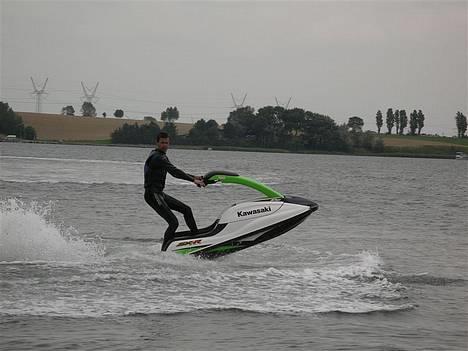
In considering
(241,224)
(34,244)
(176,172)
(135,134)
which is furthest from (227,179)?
(135,134)

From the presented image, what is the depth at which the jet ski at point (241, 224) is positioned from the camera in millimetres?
11336

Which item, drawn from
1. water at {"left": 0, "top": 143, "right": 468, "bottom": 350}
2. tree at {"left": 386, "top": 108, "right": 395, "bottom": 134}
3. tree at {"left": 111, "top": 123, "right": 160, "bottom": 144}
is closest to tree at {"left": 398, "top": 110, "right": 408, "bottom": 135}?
tree at {"left": 386, "top": 108, "right": 395, "bottom": 134}

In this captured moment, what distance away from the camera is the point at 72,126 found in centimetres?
13975

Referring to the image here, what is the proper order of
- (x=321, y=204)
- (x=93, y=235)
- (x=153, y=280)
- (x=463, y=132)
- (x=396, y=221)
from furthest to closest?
(x=463, y=132)
(x=321, y=204)
(x=396, y=221)
(x=93, y=235)
(x=153, y=280)

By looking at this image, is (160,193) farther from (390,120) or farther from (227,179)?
(390,120)

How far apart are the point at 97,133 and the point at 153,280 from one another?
425ft

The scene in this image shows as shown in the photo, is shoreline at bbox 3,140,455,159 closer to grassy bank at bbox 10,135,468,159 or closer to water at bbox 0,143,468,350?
grassy bank at bbox 10,135,468,159

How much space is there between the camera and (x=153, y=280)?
9.66 meters

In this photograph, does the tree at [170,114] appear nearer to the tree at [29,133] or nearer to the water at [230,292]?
the tree at [29,133]

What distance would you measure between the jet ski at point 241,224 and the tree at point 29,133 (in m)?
126

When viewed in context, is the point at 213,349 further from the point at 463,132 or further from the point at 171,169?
the point at 463,132

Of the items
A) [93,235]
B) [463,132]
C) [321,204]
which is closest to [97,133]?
[463,132]

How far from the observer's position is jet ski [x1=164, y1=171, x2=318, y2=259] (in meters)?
11.3

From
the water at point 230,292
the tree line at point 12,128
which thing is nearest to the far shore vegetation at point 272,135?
the tree line at point 12,128
